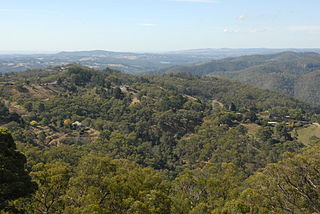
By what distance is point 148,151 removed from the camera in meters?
76.3

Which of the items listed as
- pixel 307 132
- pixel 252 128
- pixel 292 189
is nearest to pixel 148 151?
pixel 252 128

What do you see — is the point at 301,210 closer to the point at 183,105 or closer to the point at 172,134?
the point at 172,134

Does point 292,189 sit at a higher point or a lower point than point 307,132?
higher

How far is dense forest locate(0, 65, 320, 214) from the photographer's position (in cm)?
1955

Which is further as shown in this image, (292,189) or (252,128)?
(252,128)

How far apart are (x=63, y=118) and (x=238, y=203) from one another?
85681mm

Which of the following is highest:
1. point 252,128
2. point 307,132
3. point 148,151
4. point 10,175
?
point 10,175

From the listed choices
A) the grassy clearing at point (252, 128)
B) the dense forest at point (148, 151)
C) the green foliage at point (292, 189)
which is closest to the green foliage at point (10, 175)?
the dense forest at point (148, 151)

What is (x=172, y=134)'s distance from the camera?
3895 inches

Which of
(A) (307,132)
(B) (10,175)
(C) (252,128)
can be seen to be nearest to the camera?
(B) (10,175)

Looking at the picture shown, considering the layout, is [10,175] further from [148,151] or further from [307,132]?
[307,132]

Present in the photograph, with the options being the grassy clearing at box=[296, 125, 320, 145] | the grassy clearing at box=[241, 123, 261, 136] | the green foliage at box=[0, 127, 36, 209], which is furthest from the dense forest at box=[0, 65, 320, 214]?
the grassy clearing at box=[296, 125, 320, 145]

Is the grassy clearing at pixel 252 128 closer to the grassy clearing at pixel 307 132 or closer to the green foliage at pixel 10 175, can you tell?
the grassy clearing at pixel 307 132

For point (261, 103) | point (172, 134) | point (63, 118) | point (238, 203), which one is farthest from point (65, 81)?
point (238, 203)
